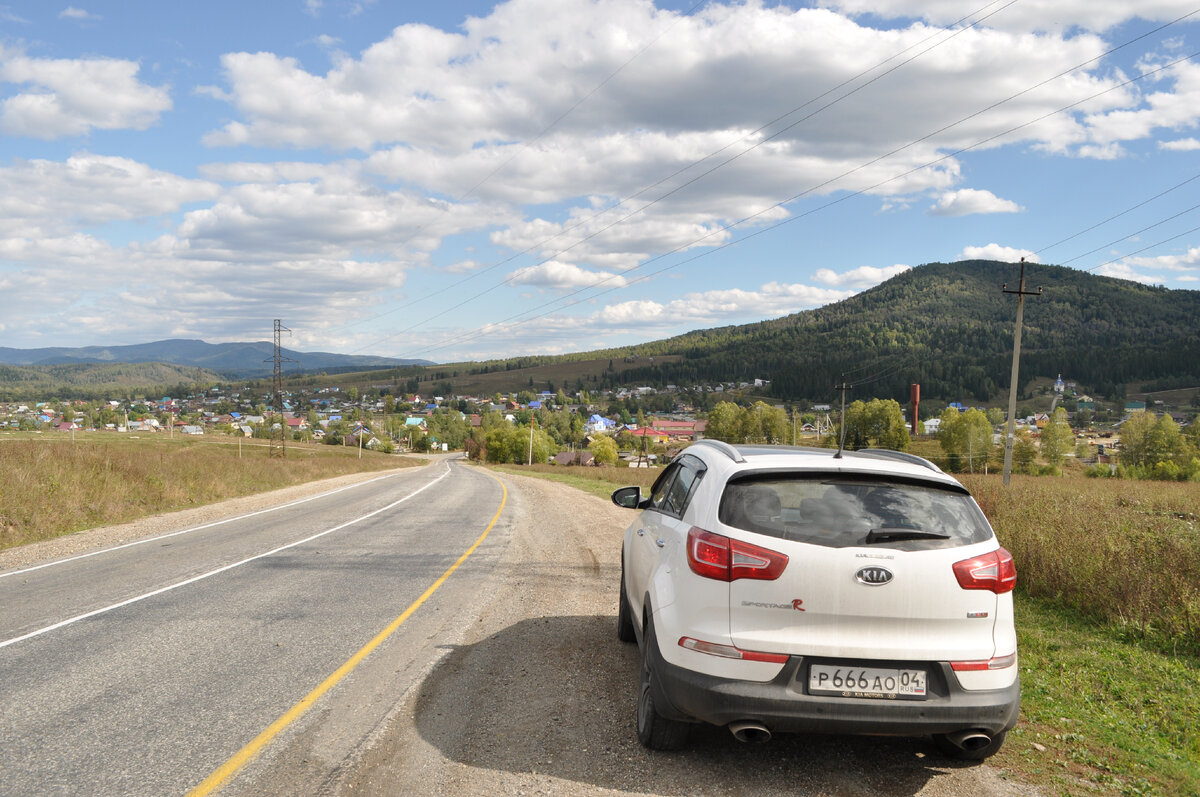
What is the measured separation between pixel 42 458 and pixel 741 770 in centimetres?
1863

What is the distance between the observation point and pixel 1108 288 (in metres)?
190

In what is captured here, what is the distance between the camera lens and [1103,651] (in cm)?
632

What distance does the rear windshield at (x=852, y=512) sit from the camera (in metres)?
3.70

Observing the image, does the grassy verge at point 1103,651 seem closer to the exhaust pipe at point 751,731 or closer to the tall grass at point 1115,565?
the tall grass at point 1115,565

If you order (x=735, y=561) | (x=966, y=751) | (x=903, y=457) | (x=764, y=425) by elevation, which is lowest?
(x=764, y=425)

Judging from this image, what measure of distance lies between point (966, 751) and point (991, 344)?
586 ft

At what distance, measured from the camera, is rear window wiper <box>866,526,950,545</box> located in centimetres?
369

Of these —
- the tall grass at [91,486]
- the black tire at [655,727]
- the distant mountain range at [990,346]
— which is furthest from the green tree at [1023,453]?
the black tire at [655,727]

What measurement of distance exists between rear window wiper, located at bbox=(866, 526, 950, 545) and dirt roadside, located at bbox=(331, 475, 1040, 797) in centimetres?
134

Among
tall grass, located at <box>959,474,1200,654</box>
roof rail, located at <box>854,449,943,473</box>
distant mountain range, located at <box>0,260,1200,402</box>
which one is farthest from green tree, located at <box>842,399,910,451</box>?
roof rail, located at <box>854,449,943,473</box>

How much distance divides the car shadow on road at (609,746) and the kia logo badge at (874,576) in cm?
113

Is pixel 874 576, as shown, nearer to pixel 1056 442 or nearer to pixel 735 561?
pixel 735 561

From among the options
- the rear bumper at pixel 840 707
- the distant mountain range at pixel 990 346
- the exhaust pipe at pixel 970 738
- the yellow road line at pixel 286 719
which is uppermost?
the distant mountain range at pixel 990 346

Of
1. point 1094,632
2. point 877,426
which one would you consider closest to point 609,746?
point 1094,632
